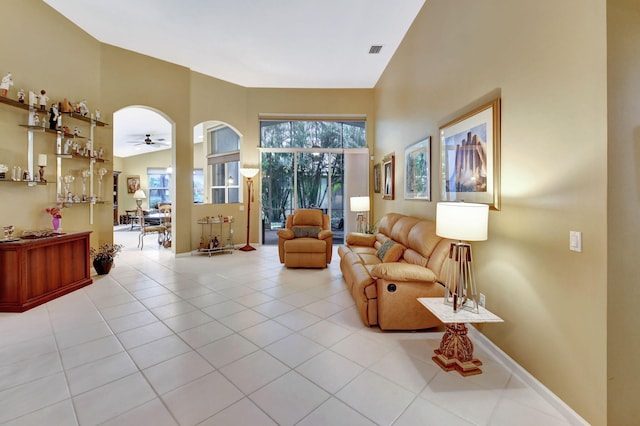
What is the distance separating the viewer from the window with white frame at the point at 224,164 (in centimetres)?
754

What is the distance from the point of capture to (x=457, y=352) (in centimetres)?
221

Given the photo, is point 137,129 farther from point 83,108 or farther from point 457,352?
point 457,352

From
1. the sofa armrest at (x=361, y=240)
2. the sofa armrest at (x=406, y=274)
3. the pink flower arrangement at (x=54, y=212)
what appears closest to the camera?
the sofa armrest at (x=406, y=274)

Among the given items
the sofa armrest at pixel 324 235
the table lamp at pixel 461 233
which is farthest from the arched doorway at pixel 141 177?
the table lamp at pixel 461 233

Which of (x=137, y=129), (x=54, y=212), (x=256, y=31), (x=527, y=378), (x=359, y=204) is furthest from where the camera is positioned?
(x=137, y=129)

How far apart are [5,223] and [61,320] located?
1.61 meters

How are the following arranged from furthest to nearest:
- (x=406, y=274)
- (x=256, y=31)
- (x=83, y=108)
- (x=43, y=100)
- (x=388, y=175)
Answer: (x=388, y=175), (x=256, y=31), (x=83, y=108), (x=43, y=100), (x=406, y=274)

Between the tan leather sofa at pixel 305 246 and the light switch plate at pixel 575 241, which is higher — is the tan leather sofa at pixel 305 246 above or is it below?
below

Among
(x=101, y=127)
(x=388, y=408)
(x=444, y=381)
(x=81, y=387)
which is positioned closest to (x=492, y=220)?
(x=444, y=381)

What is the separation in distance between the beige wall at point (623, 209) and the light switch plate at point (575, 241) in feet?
0.47

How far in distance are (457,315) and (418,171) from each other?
2.42m

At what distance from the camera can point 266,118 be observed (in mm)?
7270

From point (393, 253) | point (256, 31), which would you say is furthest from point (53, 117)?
point (393, 253)

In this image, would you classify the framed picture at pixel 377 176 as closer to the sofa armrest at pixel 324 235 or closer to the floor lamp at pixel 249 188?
the sofa armrest at pixel 324 235
